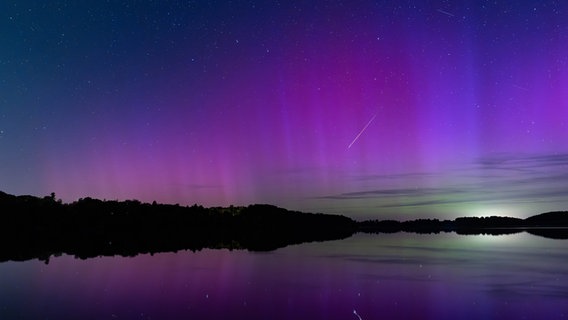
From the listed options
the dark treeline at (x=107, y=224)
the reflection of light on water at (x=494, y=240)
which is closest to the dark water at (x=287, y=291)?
the reflection of light on water at (x=494, y=240)

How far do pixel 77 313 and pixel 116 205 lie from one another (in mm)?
151875

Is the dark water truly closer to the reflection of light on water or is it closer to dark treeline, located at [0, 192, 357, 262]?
the reflection of light on water

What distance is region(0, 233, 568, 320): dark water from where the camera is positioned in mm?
26250

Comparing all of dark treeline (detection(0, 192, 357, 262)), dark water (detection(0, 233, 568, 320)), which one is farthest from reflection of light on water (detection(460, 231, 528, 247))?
dark water (detection(0, 233, 568, 320))

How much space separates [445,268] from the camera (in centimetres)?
4866

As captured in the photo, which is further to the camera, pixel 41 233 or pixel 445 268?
pixel 41 233

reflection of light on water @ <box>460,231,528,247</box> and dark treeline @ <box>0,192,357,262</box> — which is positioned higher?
dark treeline @ <box>0,192,357,262</box>

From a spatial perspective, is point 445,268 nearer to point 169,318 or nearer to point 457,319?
point 457,319

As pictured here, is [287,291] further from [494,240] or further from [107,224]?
[107,224]

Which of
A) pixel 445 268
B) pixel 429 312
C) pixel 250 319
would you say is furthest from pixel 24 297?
pixel 445 268

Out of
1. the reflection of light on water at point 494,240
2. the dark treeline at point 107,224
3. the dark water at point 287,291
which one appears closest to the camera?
the dark water at point 287,291

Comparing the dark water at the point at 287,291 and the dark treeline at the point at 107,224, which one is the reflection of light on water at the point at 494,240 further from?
the dark water at the point at 287,291

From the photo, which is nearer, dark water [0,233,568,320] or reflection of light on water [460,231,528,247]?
dark water [0,233,568,320]

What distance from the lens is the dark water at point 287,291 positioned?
26250 millimetres
